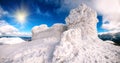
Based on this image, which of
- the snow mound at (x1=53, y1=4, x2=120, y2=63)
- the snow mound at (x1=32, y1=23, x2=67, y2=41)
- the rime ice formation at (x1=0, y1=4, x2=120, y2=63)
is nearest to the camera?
the snow mound at (x1=53, y1=4, x2=120, y2=63)

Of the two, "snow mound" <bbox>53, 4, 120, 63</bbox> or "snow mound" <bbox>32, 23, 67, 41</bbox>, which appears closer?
"snow mound" <bbox>53, 4, 120, 63</bbox>

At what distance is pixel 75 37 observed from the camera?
11516mm

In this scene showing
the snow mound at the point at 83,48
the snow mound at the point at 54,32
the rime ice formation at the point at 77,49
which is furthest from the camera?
the snow mound at the point at 54,32

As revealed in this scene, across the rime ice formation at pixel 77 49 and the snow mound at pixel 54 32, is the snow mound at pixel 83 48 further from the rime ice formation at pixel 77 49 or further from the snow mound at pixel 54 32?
the snow mound at pixel 54 32

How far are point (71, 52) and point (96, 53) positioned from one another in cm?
192

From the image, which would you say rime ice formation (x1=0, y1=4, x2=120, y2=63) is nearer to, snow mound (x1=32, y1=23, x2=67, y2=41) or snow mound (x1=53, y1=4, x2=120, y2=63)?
snow mound (x1=53, y1=4, x2=120, y2=63)

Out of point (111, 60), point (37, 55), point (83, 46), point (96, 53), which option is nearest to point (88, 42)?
point (83, 46)

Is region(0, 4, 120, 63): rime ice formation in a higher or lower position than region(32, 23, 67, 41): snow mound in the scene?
lower

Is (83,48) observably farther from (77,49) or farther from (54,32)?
(54,32)

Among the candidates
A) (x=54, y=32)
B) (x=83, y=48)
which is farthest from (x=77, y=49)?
(x=54, y=32)

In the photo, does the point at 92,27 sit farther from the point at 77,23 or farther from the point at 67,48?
the point at 67,48

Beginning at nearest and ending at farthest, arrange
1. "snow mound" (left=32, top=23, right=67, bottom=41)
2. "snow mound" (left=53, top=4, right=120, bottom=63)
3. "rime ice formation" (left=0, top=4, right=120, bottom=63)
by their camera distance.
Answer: "snow mound" (left=53, top=4, right=120, bottom=63) → "rime ice formation" (left=0, top=4, right=120, bottom=63) → "snow mound" (left=32, top=23, right=67, bottom=41)

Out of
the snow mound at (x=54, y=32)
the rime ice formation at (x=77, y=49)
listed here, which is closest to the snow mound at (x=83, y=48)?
the rime ice formation at (x=77, y=49)

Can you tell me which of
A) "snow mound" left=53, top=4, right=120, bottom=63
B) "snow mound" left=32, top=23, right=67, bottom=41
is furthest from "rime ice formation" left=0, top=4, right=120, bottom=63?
"snow mound" left=32, top=23, right=67, bottom=41
